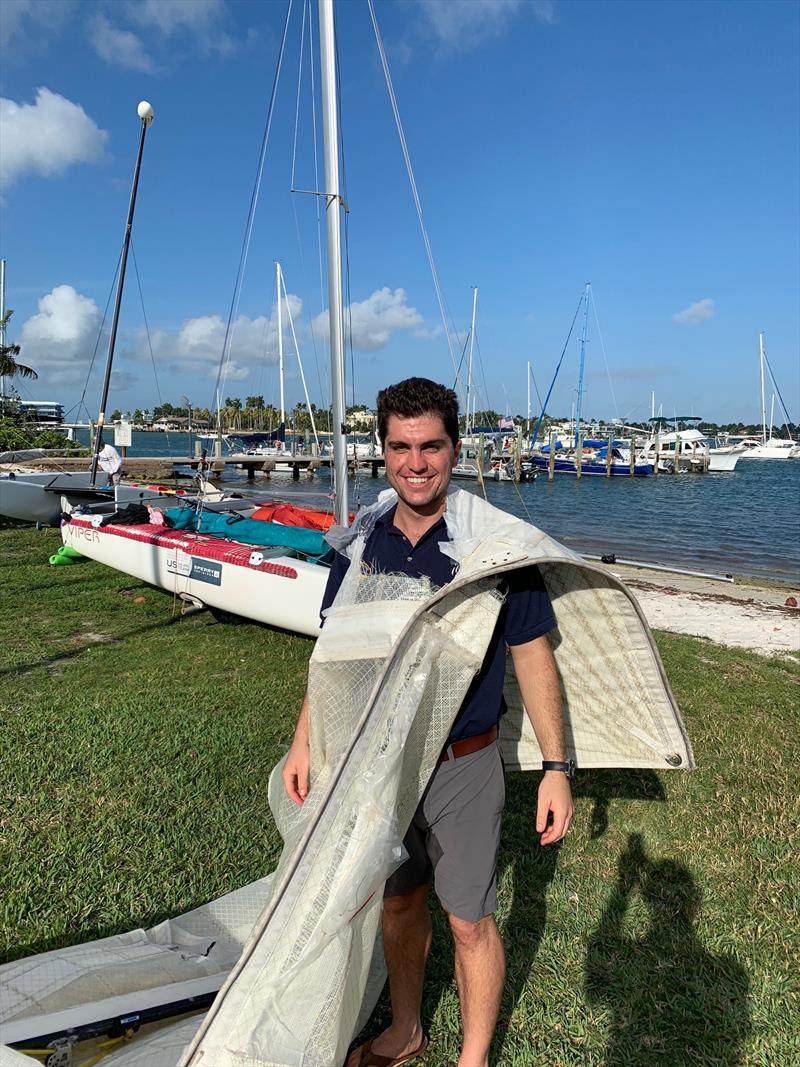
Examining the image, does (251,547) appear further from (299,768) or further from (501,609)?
(501,609)

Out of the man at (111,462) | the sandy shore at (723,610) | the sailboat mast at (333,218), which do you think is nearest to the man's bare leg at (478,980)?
the sandy shore at (723,610)

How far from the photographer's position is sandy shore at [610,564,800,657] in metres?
8.76

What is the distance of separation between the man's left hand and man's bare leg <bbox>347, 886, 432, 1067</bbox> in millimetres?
Answer: 492

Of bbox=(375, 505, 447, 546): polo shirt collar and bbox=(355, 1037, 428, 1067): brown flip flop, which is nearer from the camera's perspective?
bbox=(375, 505, 447, 546): polo shirt collar

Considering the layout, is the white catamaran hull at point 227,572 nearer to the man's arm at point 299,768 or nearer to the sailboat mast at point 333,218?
the sailboat mast at point 333,218

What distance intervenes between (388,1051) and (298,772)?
1012 mm

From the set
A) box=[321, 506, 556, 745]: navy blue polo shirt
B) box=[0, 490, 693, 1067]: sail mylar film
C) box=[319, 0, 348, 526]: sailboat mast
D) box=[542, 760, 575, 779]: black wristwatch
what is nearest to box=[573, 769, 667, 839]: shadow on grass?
box=[0, 490, 693, 1067]: sail mylar film

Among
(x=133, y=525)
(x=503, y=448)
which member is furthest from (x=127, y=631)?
(x=503, y=448)

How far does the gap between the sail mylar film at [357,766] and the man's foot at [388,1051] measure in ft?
0.33

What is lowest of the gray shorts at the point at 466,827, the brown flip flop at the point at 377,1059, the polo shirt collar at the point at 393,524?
the brown flip flop at the point at 377,1059

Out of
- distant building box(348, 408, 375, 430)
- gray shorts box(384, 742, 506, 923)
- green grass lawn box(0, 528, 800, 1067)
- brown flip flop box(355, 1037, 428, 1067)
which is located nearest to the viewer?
gray shorts box(384, 742, 506, 923)

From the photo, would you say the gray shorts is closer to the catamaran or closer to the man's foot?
the man's foot

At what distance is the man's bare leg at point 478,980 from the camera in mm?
2150

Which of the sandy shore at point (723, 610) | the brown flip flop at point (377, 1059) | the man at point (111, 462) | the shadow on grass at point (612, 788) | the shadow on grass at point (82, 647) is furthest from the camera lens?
the man at point (111, 462)
